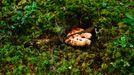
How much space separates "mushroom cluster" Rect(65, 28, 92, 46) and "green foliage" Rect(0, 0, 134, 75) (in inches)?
4.2

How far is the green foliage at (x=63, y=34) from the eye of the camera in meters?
4.51

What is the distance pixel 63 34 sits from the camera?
5.03 metres

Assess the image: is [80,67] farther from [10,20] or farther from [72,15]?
[10,20]

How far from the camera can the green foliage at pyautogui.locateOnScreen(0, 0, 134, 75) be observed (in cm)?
451

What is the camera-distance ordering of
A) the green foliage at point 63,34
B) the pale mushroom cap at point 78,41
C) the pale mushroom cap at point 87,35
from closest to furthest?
the green foliage at point 63,34
the pale mushroom cap at point 78,41
the pale mushroom cap at point 87,35

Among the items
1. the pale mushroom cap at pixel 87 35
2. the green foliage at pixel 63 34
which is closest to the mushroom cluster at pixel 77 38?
the pale mushroom cap at pixel 87 35

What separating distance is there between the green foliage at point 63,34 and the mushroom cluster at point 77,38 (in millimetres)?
106

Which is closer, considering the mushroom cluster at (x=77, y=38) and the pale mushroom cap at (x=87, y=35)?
the mushroom cluster at (x=77, y=38)

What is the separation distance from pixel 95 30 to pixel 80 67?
0.86m

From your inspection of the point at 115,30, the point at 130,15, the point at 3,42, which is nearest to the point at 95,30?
the point at 115,30

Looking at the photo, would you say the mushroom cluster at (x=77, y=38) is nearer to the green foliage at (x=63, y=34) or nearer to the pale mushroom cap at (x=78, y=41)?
the pale mushroom cap at (x=78, y=41)

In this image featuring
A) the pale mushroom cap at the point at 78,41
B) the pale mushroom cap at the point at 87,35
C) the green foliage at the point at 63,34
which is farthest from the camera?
the pale mushroom cap at the point at 87,35

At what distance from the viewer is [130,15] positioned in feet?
15.9

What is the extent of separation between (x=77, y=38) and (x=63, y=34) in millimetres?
381
